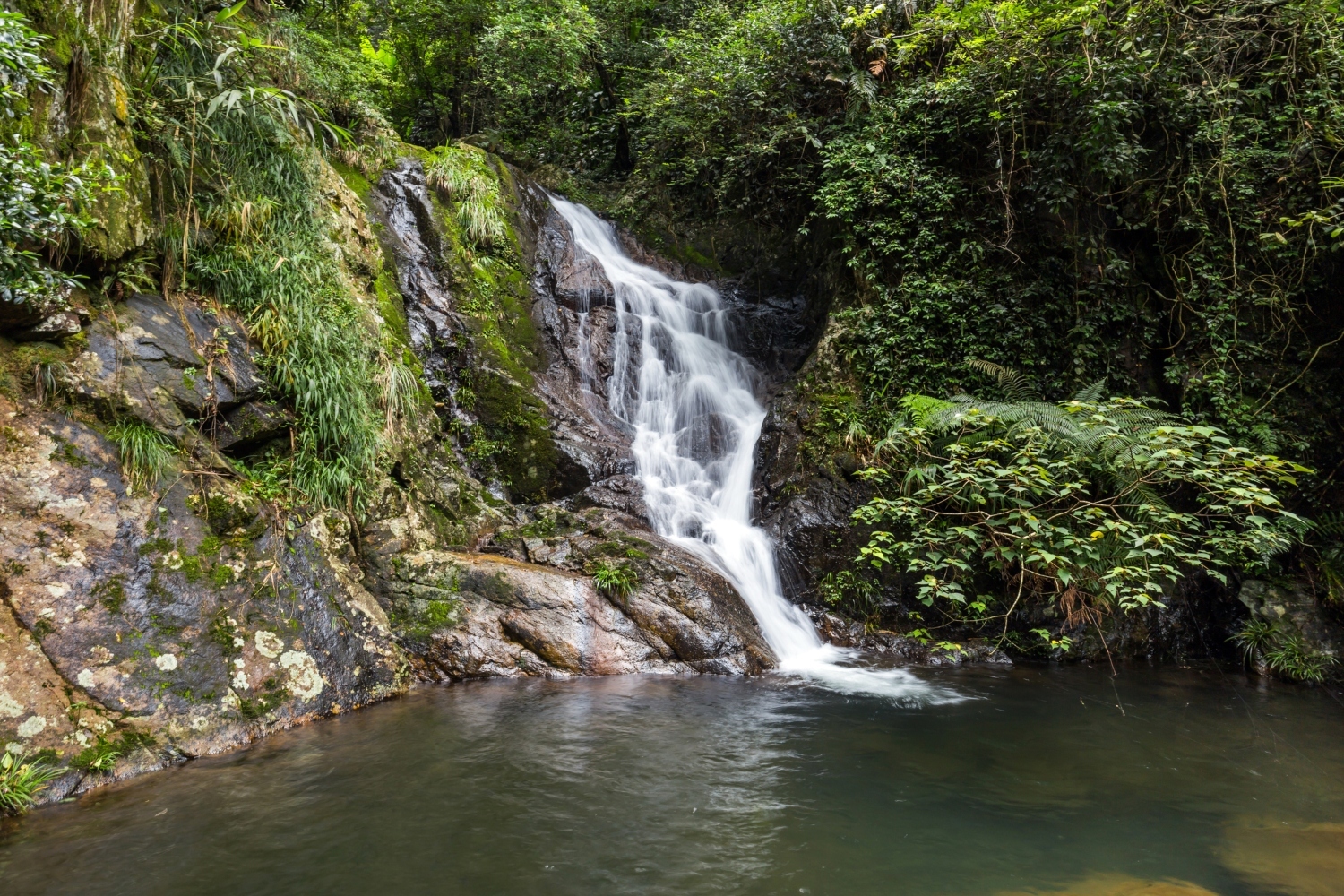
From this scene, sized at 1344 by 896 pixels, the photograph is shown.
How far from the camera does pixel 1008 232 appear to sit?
828 centimetres

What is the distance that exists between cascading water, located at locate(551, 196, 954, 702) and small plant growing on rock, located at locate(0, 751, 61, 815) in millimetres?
5521

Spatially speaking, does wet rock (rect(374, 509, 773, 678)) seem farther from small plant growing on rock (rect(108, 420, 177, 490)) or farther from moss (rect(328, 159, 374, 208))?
moss (rect(328, 159, 374, 208))

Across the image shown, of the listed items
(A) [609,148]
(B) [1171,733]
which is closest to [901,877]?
(B) [1171,733]

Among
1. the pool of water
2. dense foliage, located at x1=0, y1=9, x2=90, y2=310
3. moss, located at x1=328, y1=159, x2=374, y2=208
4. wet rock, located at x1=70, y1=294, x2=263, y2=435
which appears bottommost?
the pool of water

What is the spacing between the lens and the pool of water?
3.08 meters

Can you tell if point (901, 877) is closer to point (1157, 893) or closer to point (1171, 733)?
point (1157, 893)

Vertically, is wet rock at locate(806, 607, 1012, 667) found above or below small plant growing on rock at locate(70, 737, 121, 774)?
below

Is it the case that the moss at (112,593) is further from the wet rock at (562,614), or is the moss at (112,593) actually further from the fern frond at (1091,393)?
the fern frond at (1091,393)

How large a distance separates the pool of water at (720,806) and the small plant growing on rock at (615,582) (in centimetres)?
124

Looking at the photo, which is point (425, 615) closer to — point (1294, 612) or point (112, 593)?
point (112, 593)

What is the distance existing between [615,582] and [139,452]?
398 centimetres

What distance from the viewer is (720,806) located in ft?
12.6

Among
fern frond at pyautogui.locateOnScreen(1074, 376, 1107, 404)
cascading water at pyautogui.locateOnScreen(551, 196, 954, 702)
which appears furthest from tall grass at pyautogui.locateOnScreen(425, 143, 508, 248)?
fern frond at pyautogui.locateOnScreen(1074, 376, 1107, 404)

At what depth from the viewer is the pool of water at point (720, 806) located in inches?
121
